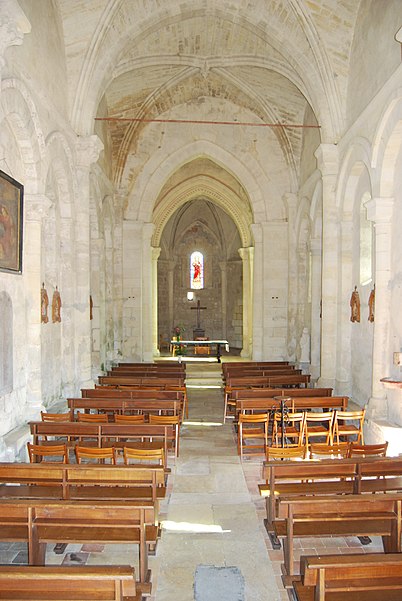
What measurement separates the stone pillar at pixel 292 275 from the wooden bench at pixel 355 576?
53.1 ft

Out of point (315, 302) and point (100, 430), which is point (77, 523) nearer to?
point (100, 430)

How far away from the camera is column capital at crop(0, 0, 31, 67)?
6.84 metres

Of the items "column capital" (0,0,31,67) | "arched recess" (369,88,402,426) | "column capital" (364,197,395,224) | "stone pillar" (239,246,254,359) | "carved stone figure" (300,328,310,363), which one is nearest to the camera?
"column capital" (0,0,31,67)

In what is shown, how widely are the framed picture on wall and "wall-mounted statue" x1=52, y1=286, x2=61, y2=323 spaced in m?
2.95

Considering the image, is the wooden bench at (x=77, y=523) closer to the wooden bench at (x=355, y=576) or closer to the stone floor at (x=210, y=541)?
the stone floor at (x=210, y=541)

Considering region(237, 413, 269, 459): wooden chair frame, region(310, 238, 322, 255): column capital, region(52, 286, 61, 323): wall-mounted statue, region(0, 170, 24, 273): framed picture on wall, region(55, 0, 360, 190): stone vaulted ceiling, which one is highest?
region(55, 0, 360, 190): stone vaulted ceiling

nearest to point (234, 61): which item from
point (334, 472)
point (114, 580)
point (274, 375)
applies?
point (274, 375)

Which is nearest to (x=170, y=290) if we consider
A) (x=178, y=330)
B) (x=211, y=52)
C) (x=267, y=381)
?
(x=178, y=330)

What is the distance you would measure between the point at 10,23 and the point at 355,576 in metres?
7.58

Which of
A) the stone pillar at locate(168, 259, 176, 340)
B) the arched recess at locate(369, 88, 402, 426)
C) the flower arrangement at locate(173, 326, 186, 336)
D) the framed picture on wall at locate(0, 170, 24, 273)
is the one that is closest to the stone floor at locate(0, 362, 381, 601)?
the arched recess at locate(369, 88, 402, 426)

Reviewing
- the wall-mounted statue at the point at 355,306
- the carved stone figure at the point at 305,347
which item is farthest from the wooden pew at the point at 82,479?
the carved stone figure at the point at 305,347

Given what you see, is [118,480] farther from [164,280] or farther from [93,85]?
[164,280]

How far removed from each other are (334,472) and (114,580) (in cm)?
337

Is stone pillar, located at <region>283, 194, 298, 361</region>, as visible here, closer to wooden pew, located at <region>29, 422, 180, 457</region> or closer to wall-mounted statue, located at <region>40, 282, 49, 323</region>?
wall-mounted statue, located at <region>40, 282, 49, 323</region>
